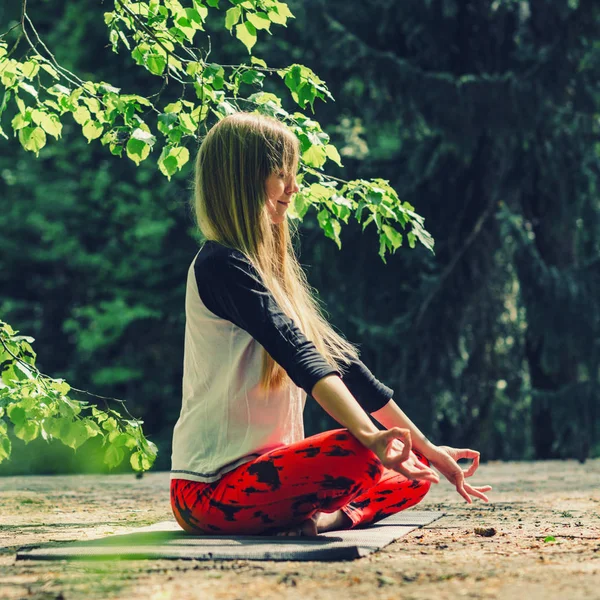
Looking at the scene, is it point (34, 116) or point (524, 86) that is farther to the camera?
point (524, 86)

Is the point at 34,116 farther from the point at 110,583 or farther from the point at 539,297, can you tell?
the point at 539,297

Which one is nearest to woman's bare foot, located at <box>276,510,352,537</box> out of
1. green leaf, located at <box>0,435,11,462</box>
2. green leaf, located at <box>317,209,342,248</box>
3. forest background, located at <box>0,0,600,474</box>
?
green leaf, located at <box>0,435,11,462</box>

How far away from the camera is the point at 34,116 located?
13.2 feet

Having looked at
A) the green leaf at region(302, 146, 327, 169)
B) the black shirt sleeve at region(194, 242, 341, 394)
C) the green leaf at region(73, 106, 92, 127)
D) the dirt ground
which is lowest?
the dirt ground

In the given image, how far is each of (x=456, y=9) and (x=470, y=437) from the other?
4.39m

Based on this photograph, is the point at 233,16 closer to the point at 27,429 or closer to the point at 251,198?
the point at 251,198

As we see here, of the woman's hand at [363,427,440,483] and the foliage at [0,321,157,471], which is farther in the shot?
the foliage at [0,321,157,471]

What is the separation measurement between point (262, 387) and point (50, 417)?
1085 mm

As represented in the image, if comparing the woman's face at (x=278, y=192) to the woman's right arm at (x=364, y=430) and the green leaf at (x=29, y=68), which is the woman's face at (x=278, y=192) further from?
the green leaf at (x=29, y=68)

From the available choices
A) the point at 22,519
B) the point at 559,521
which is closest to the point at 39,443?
the point at 22,519

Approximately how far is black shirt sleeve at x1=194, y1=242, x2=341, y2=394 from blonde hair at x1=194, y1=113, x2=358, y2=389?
0.32 feet

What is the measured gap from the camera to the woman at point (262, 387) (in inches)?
111

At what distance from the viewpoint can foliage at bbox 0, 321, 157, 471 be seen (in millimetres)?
3650

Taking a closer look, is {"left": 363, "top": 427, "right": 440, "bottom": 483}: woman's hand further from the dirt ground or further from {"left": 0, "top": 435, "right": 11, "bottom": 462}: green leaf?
{"left": 0, "top": 435, "right": 11, "bottom": 462}: green leaf
